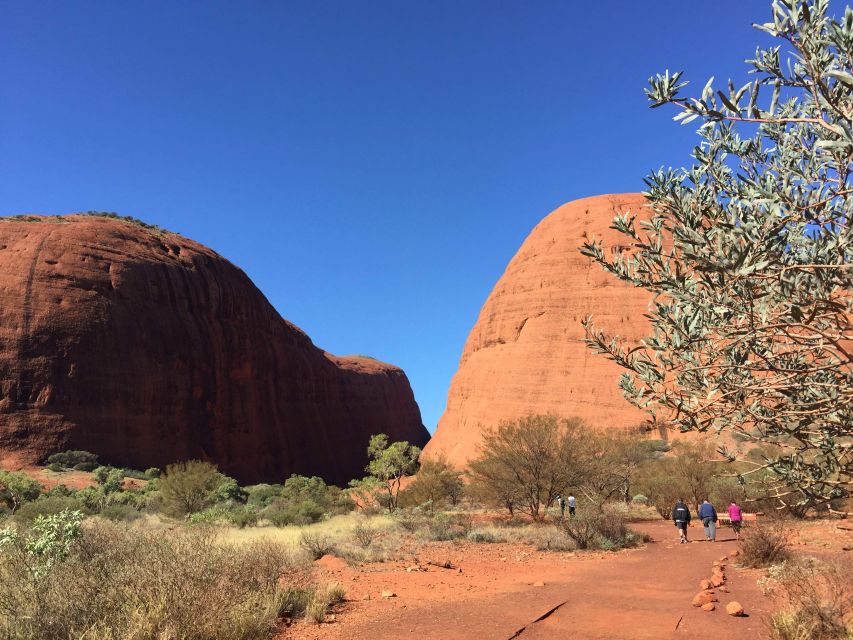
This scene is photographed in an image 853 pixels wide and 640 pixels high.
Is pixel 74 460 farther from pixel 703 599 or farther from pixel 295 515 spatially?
pixel 703 599

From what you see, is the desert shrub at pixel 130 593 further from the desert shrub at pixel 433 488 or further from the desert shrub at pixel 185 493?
the desert shrub at pixel 433 488

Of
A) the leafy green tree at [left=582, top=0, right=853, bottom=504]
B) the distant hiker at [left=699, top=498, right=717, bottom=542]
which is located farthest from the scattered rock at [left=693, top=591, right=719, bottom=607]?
the distant hiker at [left=699, top=498, right=717, bottom=542]

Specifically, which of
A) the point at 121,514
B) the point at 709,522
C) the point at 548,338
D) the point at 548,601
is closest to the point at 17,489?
the point at 121,514

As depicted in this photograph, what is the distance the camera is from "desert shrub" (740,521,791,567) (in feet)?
30.8

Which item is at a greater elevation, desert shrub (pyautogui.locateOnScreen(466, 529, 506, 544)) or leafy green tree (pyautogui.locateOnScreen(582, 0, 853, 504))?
leafy green tree (pyautogui.locateOnScreen(582, 0, 853, 504))

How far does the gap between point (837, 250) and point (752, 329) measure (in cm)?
58

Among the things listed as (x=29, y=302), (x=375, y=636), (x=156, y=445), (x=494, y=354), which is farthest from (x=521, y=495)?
(x=29, y=302)

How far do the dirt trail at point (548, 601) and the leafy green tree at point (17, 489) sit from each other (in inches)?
644

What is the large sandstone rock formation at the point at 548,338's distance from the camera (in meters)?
37.0

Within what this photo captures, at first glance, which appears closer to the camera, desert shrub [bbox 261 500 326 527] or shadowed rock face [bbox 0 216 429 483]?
desert shrub [bbox 261 500 326 527]

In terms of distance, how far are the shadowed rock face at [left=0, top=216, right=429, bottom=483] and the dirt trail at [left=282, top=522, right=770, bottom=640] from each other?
2919 cm

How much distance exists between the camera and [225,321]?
146ft

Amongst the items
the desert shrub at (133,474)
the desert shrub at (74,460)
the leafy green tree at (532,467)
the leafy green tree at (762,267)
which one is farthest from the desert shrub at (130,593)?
the desert shrub at (74,460)

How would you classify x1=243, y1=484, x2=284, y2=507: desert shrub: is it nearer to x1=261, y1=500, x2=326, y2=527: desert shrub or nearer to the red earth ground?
x1=261, y1=500, x2=326, y2=527: desert shrub
